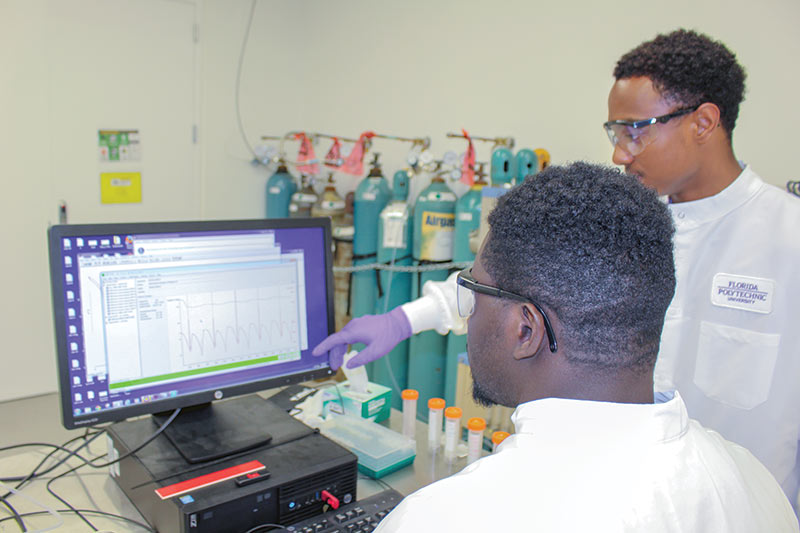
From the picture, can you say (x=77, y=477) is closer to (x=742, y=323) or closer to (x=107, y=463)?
(x=107, y=463)

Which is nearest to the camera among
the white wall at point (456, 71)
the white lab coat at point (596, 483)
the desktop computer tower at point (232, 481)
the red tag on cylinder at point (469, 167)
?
the white lab coat at point (596, 483)

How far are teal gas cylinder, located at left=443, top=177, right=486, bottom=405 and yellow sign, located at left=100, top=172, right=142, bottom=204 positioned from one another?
A: 6.27ft

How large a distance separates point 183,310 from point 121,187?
2.58 meters

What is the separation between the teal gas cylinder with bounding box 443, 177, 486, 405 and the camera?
2.72 metres

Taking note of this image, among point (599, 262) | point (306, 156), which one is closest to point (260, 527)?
point (599, 262)

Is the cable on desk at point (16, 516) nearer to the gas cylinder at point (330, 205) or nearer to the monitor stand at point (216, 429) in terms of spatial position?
the monitor stand at point (216, 429)

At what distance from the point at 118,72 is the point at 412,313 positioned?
8.84 ft

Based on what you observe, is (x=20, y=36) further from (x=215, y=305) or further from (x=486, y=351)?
(x=486, y=351)

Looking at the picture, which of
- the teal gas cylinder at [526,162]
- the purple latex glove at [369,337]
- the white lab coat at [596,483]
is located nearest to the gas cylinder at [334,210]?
the teal gas cylinder at [526,162]

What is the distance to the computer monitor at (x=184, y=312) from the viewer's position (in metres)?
1.00

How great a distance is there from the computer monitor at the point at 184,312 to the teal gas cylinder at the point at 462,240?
1.54 meters

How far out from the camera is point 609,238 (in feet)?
2.22

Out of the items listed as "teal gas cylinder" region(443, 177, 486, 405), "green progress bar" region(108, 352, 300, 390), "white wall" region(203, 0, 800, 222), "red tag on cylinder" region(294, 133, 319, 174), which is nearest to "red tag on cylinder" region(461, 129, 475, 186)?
"teal gas cylinder" region(443, 177, 486, 405)

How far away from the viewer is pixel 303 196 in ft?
11.4
